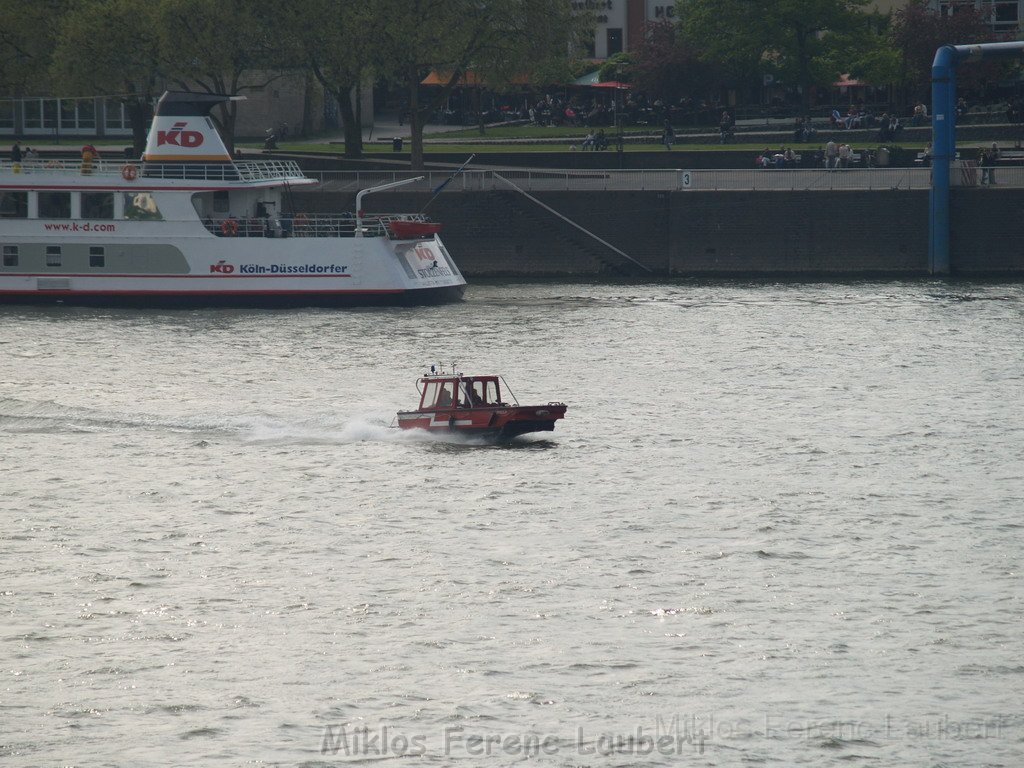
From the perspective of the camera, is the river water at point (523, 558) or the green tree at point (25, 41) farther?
the green tree at point (25, 41)

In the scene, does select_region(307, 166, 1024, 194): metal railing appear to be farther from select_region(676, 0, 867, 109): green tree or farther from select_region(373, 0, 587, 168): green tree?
select_region(676, 0, 867, 109): green tree

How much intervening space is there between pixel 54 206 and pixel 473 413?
943 inches

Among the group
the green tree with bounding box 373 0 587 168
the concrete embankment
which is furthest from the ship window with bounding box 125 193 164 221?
the green tree with bounding box 373 0 587 168

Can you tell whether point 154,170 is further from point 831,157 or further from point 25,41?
point 831,157

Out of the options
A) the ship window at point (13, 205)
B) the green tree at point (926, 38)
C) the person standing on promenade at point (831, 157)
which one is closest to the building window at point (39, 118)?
the ship window at point (13, 205)

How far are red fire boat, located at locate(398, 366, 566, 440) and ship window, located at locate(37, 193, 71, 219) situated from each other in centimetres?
2220

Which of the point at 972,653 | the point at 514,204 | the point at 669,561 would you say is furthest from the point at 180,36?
the point at 972,653

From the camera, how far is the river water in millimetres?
19281

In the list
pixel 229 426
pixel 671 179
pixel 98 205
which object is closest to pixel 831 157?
pixel 671 179

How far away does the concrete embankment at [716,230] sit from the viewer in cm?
Answer: 5581

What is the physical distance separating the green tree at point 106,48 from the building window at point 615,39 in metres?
34.6

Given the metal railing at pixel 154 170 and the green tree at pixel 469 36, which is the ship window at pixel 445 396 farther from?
the green tree at pixel 469 36

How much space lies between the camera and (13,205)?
51406 mm

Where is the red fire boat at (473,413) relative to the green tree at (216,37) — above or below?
below
